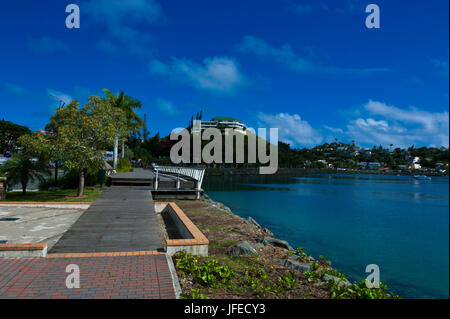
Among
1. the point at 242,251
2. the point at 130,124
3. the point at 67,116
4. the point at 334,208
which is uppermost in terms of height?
the point at 130,124

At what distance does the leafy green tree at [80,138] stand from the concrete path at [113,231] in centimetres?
398

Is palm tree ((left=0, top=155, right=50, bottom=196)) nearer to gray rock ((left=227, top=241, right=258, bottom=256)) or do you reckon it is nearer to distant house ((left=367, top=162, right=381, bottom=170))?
gray rock ((left=227, top=241, right=258, bottom=256))

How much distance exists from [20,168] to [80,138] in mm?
4531

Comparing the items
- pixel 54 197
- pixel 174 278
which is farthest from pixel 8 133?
pixel 174 278

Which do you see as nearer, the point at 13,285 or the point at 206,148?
the point at 13,285

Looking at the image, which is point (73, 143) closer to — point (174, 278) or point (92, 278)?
point (92, 278)

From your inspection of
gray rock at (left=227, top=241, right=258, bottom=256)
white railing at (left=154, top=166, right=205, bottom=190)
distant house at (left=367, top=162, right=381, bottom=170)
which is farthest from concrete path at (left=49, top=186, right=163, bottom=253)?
distant house at (left=367, top=162, right=381, bottom=170)

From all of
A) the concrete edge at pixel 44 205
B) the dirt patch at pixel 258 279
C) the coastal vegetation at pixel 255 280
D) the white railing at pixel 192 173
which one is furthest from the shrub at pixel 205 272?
the white railing at pixel 192 173

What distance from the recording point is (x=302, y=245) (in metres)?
14.7

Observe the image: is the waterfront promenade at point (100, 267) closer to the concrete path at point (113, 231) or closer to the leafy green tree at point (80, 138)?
the concrete path at point (113, 231)

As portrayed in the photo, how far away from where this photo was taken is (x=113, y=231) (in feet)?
25.9

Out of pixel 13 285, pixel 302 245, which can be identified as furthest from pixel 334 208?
pixel 13 285

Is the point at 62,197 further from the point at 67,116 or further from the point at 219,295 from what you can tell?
the point at 219,295

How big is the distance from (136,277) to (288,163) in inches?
4968
